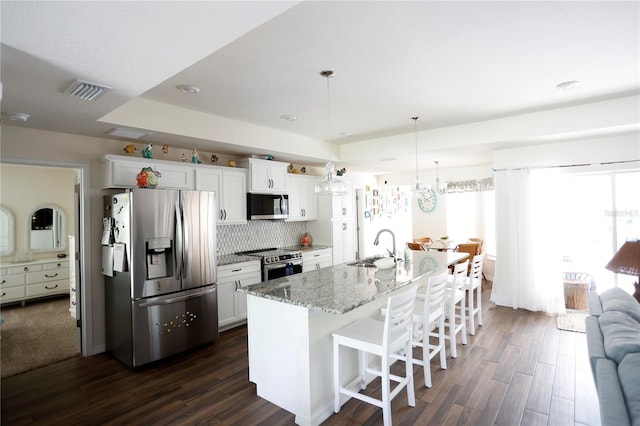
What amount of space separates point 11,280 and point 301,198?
5114mm

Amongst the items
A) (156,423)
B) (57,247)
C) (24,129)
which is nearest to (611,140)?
(156,423)

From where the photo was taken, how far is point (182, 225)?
3676 mm

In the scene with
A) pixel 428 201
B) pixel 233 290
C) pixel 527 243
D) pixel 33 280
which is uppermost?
pixel 428 201

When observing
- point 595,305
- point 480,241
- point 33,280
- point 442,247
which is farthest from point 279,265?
point 33,280

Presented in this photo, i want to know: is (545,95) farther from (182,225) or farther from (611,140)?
(182,225)

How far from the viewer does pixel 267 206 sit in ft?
16.8

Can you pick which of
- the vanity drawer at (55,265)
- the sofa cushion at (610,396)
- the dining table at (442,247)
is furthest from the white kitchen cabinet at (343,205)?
the vanity drawer at (55,265)

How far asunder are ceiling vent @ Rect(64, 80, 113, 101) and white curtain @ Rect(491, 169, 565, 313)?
5074 mm

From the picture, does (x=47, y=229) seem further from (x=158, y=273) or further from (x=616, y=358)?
(x=616, y=358)

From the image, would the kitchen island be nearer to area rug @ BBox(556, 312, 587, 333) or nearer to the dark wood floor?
the dark wood floor

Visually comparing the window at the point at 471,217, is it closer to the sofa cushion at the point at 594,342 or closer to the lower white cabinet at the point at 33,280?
the sofa cushion at the point at 594,342

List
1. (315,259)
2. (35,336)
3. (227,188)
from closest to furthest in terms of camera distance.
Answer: (35,336) < (227,188) < (315,259)

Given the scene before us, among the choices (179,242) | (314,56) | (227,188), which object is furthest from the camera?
(227,188)

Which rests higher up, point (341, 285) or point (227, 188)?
point (227, 188)
